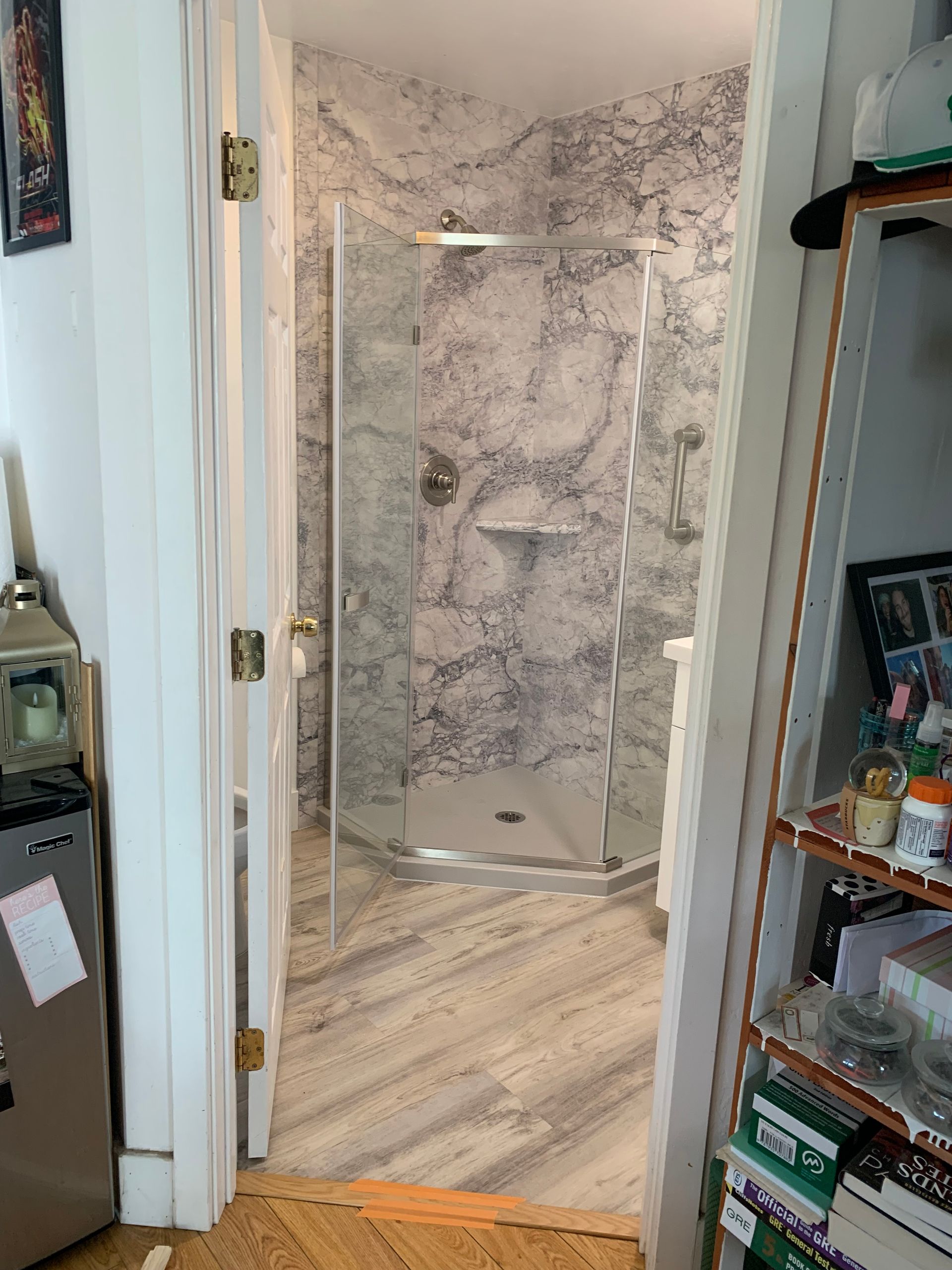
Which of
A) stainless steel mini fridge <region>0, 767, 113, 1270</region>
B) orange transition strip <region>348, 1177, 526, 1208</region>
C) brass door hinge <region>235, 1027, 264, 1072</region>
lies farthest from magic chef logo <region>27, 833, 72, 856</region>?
orange transition strip <region>348, 1177, 526, 1208</region>

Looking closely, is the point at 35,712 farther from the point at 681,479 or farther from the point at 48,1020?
the point at 681,479

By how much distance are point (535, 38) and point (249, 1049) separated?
9.12 feet

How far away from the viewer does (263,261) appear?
154 cm

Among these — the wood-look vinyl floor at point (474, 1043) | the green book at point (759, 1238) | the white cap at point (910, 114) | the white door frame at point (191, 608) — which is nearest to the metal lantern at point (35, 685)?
the white door frame at point (191, 608)

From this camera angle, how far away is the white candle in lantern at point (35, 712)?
4.94ft

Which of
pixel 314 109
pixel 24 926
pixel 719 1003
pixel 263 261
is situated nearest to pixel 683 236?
pixel 314 109

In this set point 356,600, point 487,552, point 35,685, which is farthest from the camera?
point 487,552

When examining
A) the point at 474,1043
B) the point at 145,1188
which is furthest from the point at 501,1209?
the point at 145,1188

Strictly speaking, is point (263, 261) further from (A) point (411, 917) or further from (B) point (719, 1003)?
(A) point (411, 917)

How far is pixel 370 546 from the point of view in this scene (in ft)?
8.70

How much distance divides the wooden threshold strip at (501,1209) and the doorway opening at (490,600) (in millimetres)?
31

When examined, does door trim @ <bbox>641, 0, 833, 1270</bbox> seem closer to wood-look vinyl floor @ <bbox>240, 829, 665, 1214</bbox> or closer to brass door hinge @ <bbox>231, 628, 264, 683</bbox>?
wood-look vinyl floor @ <bbox>240, 829, 665, 1214</bbox>

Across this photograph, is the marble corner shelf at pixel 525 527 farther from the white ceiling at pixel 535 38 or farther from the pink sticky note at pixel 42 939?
the pink sticky note at pixel 42 939

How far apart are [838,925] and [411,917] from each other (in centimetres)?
177
